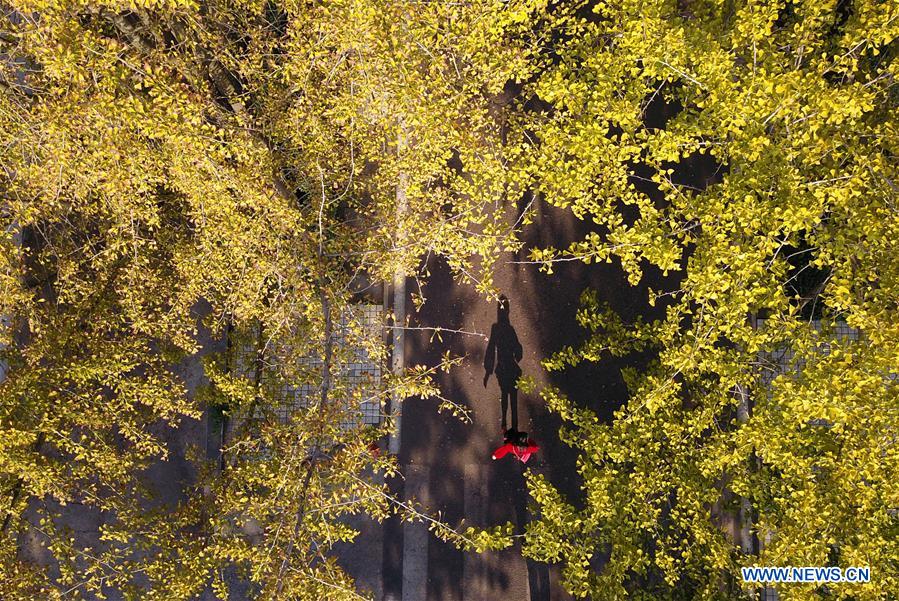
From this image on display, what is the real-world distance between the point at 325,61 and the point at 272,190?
8.42 ft

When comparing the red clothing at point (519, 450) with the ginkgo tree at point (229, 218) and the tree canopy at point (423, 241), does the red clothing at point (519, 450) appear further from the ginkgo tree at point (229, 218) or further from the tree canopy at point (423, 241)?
the ginkgo tree at point (229, 218)

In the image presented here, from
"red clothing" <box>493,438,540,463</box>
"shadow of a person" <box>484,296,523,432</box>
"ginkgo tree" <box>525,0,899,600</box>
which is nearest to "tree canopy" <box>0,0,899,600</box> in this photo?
"ginkgo tree" <box>525,0,899,600</box>

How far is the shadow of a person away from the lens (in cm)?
1264

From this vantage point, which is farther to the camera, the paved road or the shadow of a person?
the shadow of a person

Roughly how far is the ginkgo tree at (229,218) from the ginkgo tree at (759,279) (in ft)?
6.87

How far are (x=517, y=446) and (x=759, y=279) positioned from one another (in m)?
6.26

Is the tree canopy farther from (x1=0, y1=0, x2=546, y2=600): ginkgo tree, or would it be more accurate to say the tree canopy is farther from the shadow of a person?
the shadow of a person

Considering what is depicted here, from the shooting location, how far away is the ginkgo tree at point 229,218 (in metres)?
8.41

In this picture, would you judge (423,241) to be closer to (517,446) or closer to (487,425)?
(517,446)

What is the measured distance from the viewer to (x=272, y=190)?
9086 millimetres

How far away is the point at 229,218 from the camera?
352 inches

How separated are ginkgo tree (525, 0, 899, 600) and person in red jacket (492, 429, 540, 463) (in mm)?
2376

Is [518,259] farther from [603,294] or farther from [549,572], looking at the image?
[549,572]

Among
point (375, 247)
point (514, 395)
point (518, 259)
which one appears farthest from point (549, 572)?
point (375, 247)
